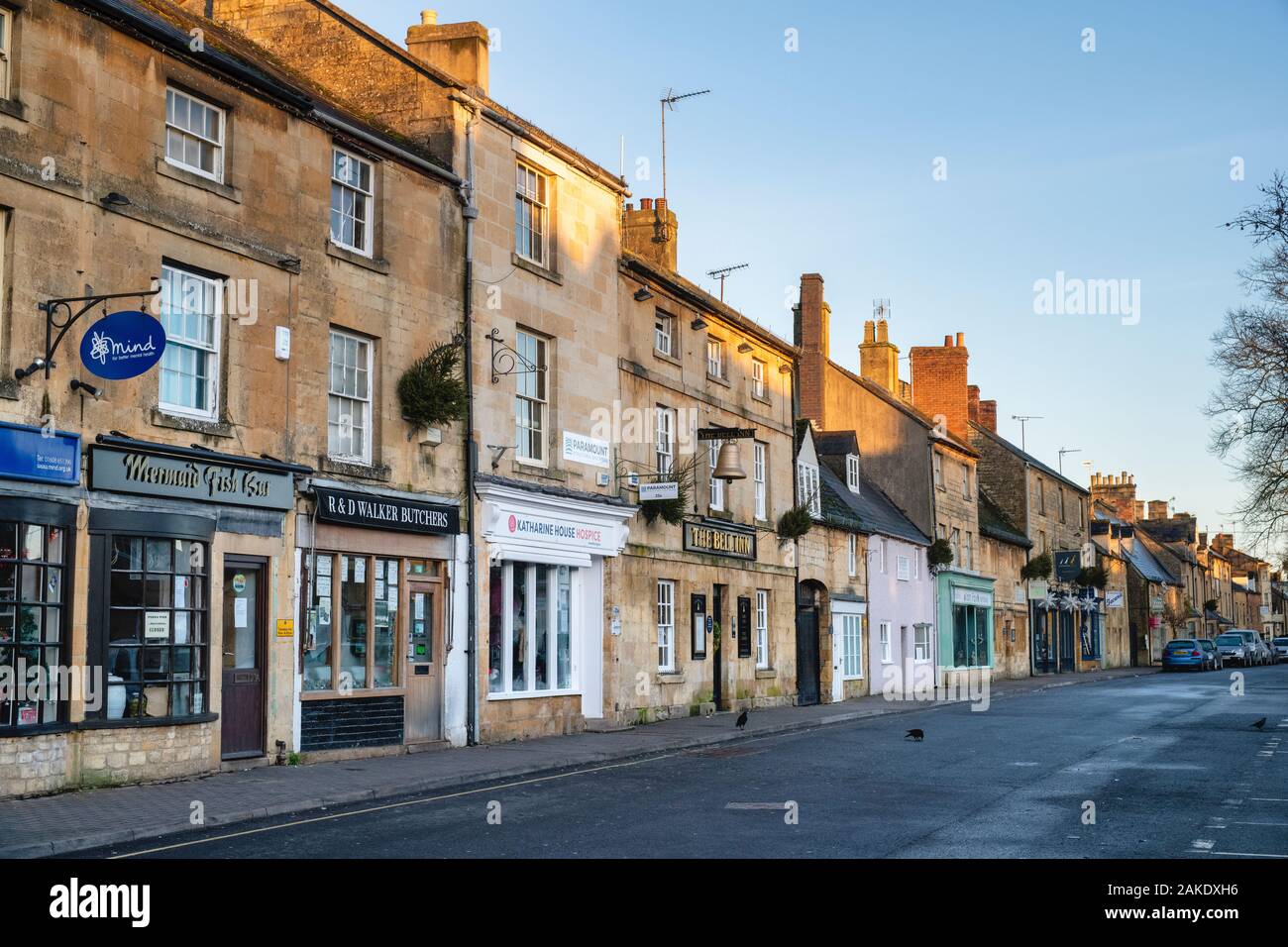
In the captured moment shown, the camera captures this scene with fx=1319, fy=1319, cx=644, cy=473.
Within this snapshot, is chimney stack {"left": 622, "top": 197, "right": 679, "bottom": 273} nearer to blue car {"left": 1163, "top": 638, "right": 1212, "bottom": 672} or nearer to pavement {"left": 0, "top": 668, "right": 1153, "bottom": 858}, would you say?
pavement {"left": 0, "top": 668, "right": 1153, "bottom": 858}

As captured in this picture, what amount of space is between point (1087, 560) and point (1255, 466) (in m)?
38.9

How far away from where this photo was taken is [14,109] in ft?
47.5

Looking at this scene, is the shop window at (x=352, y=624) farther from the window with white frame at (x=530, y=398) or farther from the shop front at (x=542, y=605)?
the window with white frame at (x=530, y=398)

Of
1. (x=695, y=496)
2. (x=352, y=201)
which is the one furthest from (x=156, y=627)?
(x=695, y=496)

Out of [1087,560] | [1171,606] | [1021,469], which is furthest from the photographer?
[1171,606]

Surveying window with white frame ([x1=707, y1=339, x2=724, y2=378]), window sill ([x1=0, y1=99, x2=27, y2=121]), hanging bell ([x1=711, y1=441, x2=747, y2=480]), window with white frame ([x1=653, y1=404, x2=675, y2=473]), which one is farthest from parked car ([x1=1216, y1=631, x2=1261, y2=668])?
window sill ([x1=0, y1=99, x2=27, y2=121])

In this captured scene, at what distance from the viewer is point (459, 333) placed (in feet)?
72.4

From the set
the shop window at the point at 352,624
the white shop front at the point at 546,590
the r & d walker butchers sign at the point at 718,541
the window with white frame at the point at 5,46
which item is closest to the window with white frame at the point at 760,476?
the r & d walker butchers sign at the point at 718,541

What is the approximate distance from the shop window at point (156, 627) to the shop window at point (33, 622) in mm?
559

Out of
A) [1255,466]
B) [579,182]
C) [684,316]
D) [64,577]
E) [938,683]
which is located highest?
[579,182]

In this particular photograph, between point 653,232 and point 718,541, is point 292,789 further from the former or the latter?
point 653,232

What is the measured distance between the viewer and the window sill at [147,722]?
14945 millimetres
